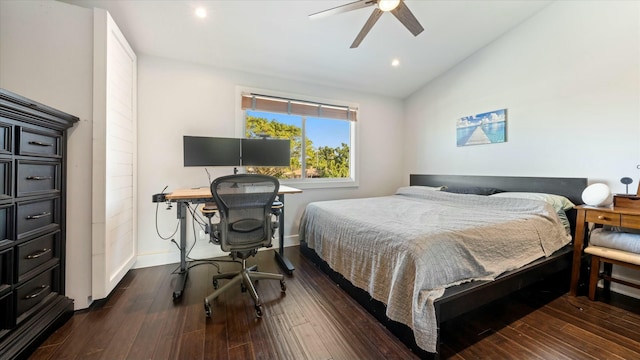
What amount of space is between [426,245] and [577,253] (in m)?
1.74

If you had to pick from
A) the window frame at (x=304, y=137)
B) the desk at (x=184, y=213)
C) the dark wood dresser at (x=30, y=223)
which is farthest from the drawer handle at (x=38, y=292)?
the window frame at (x=304, y=137)

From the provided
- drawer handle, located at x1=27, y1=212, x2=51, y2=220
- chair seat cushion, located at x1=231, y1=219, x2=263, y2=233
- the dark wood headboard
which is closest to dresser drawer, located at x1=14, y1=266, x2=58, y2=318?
drawer handle, located at x1=27, y1=212, x2=51, y2=220

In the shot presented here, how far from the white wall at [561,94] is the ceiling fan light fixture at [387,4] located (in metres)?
2.06

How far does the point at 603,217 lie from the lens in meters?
1.99

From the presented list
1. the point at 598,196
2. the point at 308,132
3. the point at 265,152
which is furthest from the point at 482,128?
the point at 265,152

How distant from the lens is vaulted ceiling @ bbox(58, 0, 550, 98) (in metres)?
2.29

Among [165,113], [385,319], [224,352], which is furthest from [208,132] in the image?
[385,319]

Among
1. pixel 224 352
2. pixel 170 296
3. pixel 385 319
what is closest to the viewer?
pixel 224 352

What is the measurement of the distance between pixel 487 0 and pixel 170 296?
414 centimetres

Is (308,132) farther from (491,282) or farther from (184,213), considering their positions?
(491,282)

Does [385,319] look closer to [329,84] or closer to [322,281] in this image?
[322,281]

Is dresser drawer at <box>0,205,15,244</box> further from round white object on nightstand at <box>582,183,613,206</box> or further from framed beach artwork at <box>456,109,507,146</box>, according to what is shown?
framed beach artwork at <box>456,109,507,146</box>

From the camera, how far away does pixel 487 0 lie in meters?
2.49

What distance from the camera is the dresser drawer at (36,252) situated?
1.43 m
